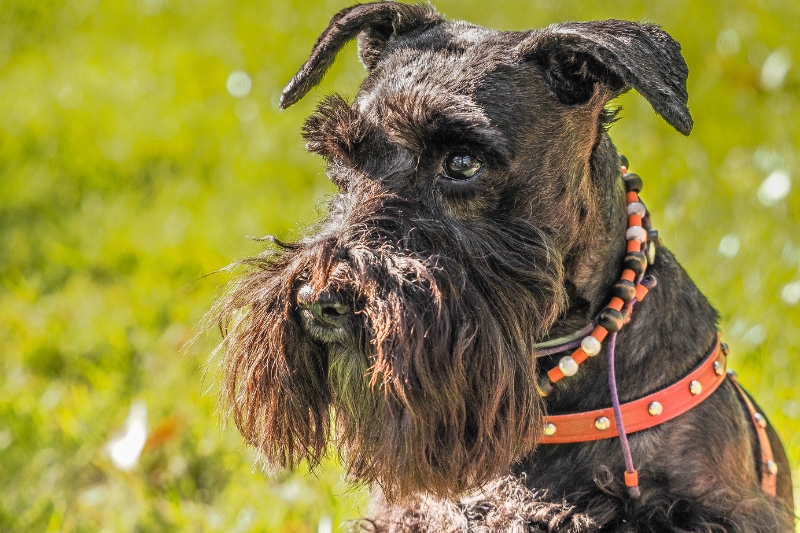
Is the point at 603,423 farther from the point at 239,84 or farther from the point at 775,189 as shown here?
the point at 239,84

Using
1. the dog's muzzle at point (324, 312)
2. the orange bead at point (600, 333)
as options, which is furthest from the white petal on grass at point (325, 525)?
the orange bead at point (600, 333)

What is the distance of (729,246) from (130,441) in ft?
9.65

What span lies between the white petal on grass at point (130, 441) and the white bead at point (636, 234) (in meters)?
2.02

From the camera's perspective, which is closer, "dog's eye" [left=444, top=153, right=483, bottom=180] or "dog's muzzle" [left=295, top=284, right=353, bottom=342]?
→ "dog's muzzle" [left=295, top=284, right=353, bottom=342]

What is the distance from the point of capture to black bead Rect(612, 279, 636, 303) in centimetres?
239

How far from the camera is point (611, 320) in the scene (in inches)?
92.4

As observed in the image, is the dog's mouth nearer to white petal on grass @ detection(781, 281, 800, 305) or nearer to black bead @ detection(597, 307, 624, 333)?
black bead @ detection(597, 307, 624, 333)

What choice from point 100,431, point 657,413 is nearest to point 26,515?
point 100,431

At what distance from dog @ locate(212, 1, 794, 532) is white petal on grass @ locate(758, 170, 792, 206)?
107 inches

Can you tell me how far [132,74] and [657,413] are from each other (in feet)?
18.6

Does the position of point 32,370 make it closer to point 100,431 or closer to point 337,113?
point 100,431

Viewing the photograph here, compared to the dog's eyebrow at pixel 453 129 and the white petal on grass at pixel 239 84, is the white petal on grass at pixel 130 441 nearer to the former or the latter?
the dog's eyebrow at pixel 453 129

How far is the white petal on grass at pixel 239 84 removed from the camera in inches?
258

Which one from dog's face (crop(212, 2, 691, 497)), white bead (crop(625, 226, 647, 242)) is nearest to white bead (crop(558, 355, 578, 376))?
dog's face (crop(212, 2, 691, 497))
